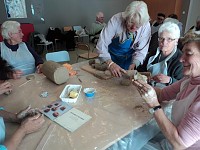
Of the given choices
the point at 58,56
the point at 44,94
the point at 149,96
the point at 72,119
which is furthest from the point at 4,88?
the point at 58,56

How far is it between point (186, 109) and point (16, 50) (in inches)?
79.0

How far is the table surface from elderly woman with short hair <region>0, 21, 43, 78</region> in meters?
0.57

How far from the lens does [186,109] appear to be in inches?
41.3

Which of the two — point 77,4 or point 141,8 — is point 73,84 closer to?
point 141,8

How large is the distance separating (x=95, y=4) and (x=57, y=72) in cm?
621

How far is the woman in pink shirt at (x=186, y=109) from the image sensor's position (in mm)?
928

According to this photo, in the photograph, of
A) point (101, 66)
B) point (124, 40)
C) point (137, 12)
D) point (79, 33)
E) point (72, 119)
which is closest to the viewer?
point (72, 119)

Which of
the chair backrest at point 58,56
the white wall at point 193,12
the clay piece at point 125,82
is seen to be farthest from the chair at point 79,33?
the clay piece at point 125,82

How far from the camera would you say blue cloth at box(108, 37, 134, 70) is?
211 centimetres

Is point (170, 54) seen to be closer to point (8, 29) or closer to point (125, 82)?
point (125, 82)

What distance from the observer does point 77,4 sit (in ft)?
22.0

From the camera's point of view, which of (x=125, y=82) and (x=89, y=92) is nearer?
(x=89, y=92)

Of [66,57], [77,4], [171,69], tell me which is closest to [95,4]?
[77,4]

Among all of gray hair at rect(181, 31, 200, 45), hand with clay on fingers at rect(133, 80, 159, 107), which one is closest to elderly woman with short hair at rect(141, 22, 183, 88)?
hand with clay on fingers at rect(133, 80, 159, 107)
